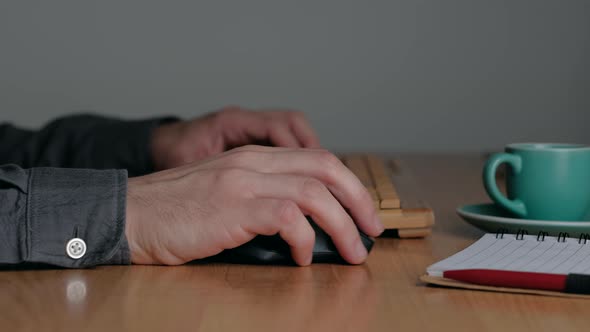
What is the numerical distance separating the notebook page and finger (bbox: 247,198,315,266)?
4.9 inches

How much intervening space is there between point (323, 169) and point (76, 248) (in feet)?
0.82

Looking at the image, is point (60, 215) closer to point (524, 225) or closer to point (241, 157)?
point (241, 157)

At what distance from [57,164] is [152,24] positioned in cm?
177

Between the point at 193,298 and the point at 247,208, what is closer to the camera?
the point at 193,298

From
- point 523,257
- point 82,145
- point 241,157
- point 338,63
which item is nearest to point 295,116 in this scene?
point 82,145

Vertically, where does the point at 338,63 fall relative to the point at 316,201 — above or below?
below

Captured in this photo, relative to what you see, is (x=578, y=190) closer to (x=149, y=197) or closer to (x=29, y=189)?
(x=149, y=197)

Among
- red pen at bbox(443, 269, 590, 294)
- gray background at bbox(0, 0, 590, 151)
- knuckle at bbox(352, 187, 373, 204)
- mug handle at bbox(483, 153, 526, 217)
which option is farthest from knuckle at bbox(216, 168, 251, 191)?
gray background at bbox(0, 0, 590, 151)

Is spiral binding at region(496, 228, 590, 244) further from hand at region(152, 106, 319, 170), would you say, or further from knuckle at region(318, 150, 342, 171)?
hand at region(152, 106, 319, 170)

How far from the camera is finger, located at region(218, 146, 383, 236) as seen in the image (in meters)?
0.86

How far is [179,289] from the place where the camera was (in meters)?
0.76

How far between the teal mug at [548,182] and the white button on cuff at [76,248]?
475 mm

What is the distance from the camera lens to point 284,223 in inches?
32.1

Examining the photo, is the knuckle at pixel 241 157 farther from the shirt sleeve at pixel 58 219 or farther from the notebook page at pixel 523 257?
the notebook page at pixel 523 257
